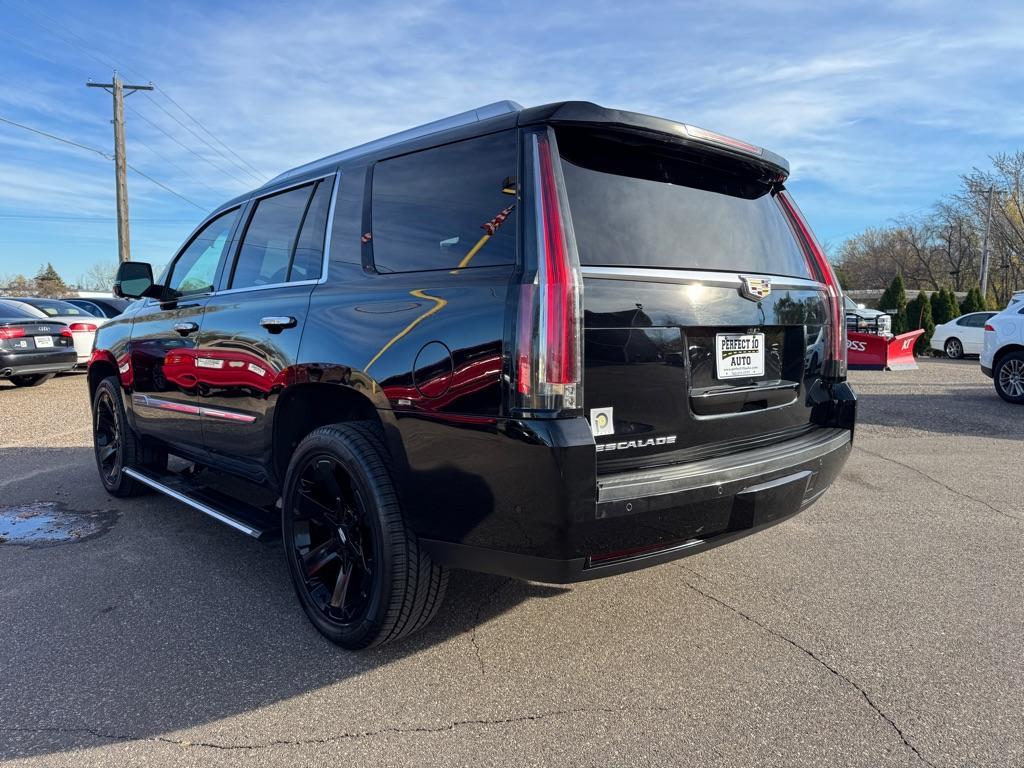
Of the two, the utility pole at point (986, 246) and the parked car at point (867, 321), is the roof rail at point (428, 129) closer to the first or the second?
the parked car at point (867, 321)

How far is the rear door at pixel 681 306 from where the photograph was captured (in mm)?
2455

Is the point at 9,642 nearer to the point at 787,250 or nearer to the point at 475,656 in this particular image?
the point at 475,656

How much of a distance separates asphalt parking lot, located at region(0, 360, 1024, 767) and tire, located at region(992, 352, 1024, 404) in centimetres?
724

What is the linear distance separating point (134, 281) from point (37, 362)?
899cm

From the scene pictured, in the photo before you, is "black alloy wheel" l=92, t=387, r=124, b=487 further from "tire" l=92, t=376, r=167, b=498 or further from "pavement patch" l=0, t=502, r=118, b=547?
"pavement patch" l=0, t=502, r=118, b=547

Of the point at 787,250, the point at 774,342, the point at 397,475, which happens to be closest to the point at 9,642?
the point at 397,475

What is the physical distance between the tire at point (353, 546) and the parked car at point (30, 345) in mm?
10833

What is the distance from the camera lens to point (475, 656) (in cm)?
287

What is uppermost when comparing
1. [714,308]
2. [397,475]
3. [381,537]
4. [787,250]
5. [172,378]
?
[787,250]

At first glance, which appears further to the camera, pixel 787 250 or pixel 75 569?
pixel 75 569

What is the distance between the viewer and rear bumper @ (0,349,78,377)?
11492mm

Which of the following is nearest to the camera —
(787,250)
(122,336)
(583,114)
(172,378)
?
(583,114)

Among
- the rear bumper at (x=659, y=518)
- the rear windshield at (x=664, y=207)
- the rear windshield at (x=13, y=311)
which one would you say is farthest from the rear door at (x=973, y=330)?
the rear windshield at (x=13, y=311)

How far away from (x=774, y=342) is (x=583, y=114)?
1.26 m
